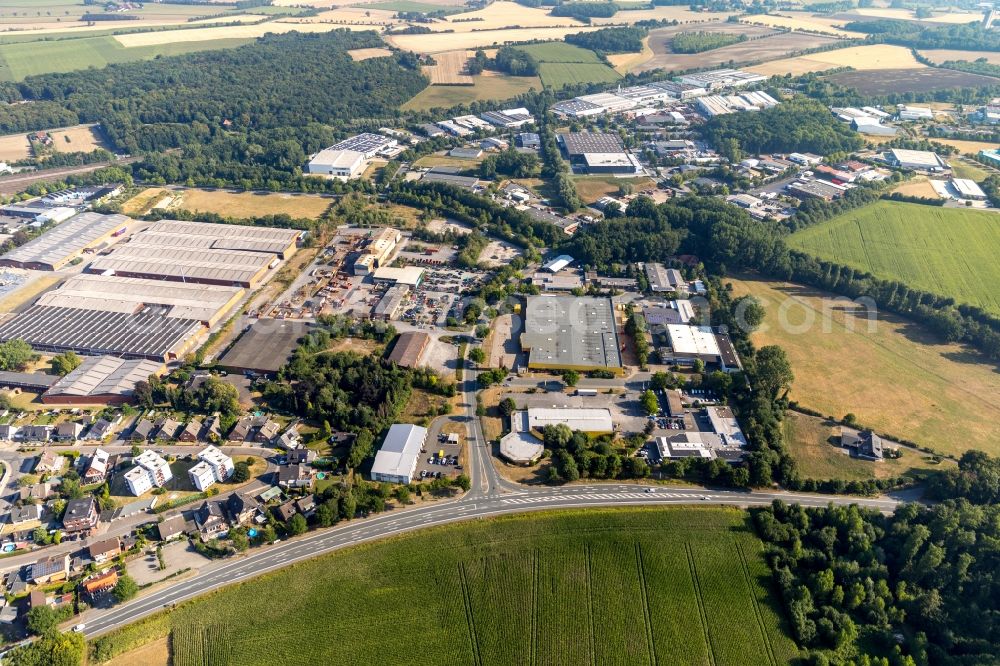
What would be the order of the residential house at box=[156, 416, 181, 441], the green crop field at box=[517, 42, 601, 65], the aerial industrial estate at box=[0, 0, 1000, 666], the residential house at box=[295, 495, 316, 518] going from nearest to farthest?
the aerial industrial estate at box=[0, 0, 1000, 666]
the residential house at box=[295, 495, 316, 518]
the residential house at box=[156, 416, 181, 441]
the green crop field at box=[517, 42, 601, 65]

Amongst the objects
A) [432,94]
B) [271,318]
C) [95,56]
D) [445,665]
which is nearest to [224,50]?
[95,56]

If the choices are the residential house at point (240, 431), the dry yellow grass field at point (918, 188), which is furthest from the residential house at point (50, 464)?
the dry yellow grass field at point (918, 188)

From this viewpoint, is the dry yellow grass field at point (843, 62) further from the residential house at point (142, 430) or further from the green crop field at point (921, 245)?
the residential house at point (142, 430)

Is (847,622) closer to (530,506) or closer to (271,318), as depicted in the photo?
(530,506)

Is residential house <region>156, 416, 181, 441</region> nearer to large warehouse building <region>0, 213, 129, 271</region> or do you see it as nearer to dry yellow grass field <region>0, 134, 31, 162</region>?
large warehouse building <region>0, 213, 129, 271</region>

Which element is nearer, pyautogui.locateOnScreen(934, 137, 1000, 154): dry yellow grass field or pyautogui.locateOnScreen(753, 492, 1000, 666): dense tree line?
pyautogui.locateOnScreen(753, 492, 1000, 666): dense tree line

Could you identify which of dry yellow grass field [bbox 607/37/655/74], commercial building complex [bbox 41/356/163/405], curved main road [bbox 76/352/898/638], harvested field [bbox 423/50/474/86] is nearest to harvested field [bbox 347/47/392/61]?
harvested field [bbox 423/50/474/86]
